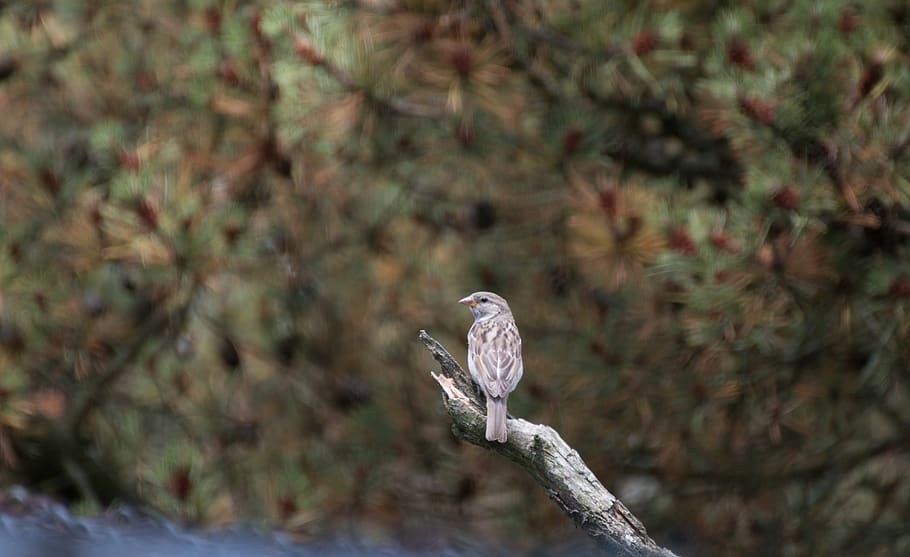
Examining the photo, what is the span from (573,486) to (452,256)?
2.95 m

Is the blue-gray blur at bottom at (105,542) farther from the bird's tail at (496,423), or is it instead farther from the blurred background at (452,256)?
the blurred background at (452,256)

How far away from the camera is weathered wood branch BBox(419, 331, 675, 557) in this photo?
9.47 ft

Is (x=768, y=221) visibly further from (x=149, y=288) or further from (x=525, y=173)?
(x=149, y=288)

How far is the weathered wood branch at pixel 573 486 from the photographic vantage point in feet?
9.47

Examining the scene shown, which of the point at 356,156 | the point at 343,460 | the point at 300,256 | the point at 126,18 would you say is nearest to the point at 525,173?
the point at 356,156

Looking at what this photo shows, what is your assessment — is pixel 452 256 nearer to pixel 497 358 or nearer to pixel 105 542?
pixel 497 358

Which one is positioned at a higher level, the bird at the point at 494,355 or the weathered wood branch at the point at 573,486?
the bird at the point at 494,355

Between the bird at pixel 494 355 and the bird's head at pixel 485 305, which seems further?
the bird's head at pixel 485 305

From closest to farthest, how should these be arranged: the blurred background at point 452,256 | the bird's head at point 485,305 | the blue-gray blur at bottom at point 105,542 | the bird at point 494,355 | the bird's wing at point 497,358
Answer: the blue-gray blur at bottom at point 105,542
the bird at point 494,355
the bird's wing at point 497,358
the blurred background at point 452,256
the bird's head at point 485,305

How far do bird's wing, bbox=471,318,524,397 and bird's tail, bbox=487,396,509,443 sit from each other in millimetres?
352

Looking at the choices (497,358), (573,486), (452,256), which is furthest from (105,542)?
(452,256)

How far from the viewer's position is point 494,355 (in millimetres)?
4258

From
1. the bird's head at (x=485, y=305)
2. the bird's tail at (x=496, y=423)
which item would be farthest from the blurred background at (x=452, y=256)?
the bird's tail at (x=496, y=423)

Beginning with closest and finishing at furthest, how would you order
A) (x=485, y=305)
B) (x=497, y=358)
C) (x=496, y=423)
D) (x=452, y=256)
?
(x=496, y=423), (x=497, y=358), (x=485, y=305), (x=452, y=256)
